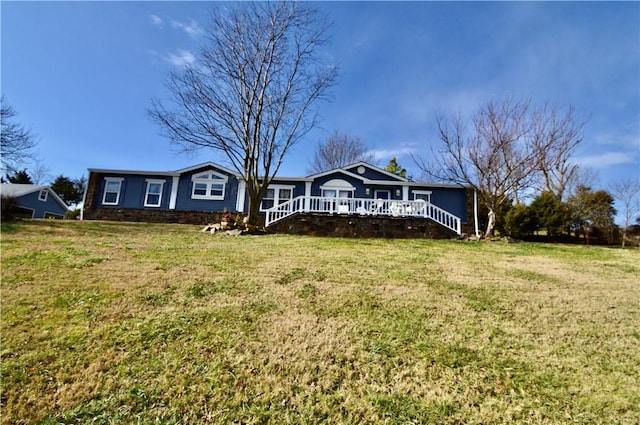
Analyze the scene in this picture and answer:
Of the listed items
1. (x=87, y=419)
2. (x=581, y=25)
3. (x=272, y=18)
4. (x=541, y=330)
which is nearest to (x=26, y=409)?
(x=87, y=419)

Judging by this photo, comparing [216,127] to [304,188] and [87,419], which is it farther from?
[87,419]

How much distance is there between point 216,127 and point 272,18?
4.73 metres

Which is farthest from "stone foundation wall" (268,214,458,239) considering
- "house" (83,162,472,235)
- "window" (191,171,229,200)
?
"window" (191,171,229,200)

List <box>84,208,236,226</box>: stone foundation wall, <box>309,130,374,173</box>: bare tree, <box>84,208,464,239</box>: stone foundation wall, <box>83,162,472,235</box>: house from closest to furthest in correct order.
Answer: <box>84,208,464,239</box>: stone foundation wall, <box>84,208,236,226</box>: stone foundation wall, <box>83,162,472,235</box>: house, <box>309,130,374,173</box>: bare tree

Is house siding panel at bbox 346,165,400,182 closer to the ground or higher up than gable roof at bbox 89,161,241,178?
higher up

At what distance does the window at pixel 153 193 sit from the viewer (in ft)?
53.4

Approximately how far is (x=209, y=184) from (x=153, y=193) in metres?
3.33

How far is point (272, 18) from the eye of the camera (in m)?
10.7

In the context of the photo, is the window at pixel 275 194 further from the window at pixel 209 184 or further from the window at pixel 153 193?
the window at pixel 153 193

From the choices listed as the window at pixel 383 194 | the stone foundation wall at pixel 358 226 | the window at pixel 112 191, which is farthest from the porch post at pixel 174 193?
the window at pixel 383 194

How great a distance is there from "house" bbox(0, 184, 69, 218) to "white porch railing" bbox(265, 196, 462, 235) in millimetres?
21924

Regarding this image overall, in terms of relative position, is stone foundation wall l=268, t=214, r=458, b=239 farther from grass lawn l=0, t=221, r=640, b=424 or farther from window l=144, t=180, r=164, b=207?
window l=144, t=180, r=164, b=207

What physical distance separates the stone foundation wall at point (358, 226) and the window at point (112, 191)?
11.7 metres

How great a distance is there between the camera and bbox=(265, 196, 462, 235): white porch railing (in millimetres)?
11359
